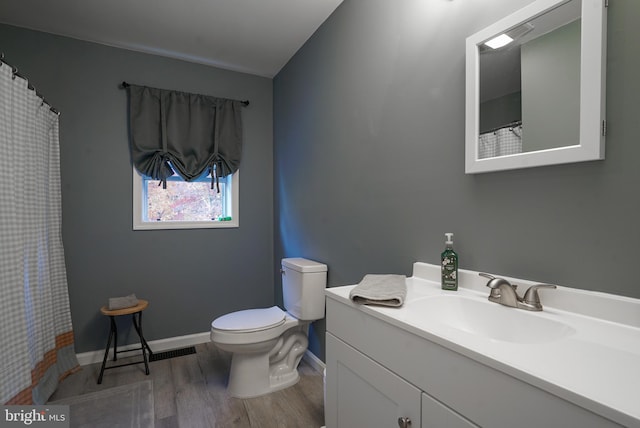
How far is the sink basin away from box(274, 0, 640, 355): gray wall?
0.17 metres

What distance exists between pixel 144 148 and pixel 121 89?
0.51m

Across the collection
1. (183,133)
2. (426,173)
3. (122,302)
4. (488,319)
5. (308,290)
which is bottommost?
(122,302)

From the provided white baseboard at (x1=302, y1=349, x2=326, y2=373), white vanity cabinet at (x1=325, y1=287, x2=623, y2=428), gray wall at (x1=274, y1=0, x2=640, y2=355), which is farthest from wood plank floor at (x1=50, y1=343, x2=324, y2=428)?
white vanity cabinet at (x1=325, y1=287, x2=623, y2=428)

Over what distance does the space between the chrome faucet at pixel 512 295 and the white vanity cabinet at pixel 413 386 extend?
37 centimetres

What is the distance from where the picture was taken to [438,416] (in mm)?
844

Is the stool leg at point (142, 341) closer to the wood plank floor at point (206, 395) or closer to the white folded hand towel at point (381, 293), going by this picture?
the wood plank floor at point (206, 395)

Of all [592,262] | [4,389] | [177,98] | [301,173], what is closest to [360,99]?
[301,173]

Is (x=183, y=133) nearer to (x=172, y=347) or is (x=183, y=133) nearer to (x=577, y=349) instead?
(x=172, y=347)

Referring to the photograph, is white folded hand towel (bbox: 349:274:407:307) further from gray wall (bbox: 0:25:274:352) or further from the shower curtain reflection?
gray wall (bbox: 0:25:274:352)

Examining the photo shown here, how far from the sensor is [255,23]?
233cm

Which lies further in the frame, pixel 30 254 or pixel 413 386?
pixel 30 254

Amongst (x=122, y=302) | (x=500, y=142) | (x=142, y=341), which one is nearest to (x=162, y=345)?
(x=142, y=341)

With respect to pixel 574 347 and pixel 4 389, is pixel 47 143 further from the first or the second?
pixel 574 347

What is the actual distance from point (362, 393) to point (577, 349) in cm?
68
